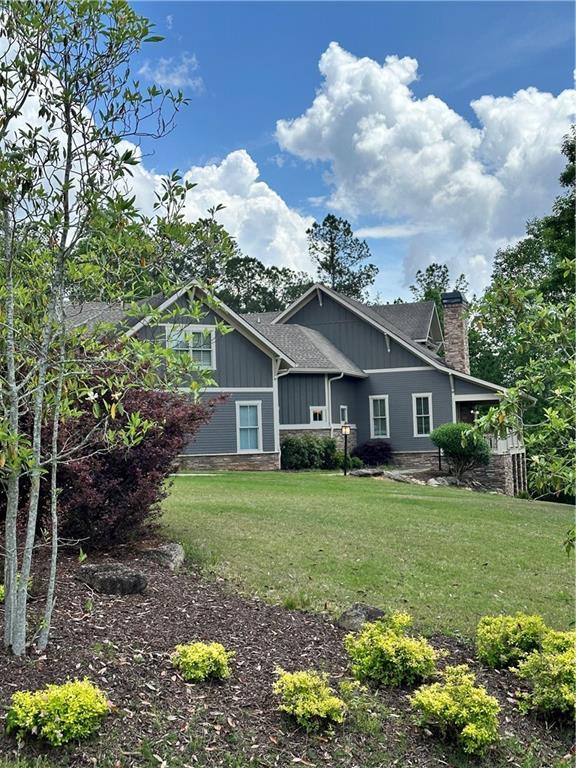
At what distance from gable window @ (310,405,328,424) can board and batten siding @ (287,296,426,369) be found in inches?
132

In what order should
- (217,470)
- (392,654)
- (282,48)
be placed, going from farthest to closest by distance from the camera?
(217,470), (282,48), (392,654)

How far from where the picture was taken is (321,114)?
13.2 meters

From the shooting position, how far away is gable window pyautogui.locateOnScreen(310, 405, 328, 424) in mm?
21969

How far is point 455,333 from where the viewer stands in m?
26.2

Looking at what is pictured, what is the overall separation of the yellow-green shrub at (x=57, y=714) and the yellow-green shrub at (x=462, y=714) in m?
1.74

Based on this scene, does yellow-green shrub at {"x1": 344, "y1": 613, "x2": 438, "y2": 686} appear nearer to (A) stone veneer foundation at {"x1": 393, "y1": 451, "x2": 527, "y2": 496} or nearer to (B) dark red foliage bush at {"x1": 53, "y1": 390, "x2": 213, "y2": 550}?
(B) dark red foliage bush at {"x1": 53, "y1": 390, "x2": 213, "y2": 550}

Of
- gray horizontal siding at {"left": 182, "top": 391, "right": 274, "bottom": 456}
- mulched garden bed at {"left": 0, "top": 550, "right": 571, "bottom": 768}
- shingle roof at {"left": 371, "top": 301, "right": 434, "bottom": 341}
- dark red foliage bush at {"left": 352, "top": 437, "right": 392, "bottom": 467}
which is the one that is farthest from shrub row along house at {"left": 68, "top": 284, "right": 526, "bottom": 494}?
mulched garden bed at {"left": 0, "top": 550, "right": 571, "bottom": 768}

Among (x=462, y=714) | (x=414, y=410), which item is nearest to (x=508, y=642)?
(x=462, y=714)

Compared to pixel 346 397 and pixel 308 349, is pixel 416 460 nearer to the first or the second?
pixel 346 397

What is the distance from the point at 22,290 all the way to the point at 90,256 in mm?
494

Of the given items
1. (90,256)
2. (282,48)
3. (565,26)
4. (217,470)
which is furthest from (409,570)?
(217,470)

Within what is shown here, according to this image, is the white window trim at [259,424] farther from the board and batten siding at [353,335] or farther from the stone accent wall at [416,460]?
the board and batten siding at [353,335]

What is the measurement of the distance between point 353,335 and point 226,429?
26.1ft

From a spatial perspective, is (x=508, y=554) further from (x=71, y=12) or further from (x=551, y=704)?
(x=71, y=12)
